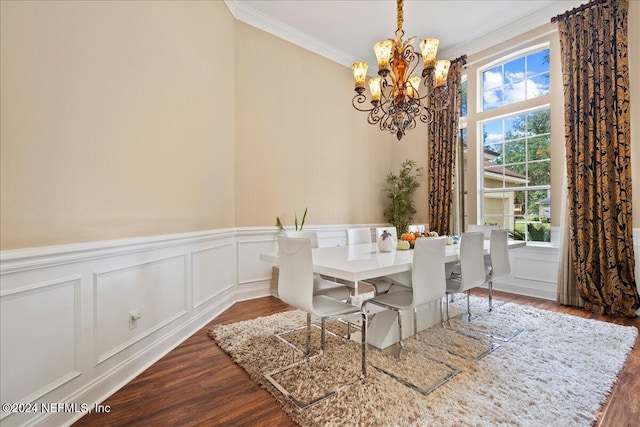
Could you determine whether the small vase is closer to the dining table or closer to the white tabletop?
the dining table

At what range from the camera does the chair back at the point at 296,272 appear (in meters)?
1.92

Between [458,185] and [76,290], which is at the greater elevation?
[458,185]

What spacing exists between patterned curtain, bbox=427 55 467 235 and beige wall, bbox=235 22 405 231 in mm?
922

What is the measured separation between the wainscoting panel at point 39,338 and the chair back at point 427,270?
6.52 ft

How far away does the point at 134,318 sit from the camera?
82.0 inches

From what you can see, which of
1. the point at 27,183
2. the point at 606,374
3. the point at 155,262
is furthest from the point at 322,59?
the point at 606,374

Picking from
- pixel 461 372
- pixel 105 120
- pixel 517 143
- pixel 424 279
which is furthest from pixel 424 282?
pixel 517 143

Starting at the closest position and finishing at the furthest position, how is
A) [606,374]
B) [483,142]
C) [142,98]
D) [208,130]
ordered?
[606,374] < [142,98] < [208,130] < [483,142]

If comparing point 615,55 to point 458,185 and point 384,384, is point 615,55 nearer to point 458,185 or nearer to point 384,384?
point 458,185

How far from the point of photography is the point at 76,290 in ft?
5.43

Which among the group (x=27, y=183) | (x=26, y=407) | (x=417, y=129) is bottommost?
(x=26, y=407)

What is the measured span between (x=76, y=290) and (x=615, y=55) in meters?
5.20

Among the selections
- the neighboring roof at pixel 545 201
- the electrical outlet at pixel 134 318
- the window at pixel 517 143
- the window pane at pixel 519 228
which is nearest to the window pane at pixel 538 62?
the window at pixel 517 143

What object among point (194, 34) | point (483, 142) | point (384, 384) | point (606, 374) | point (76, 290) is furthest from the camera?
point (483, 142)
